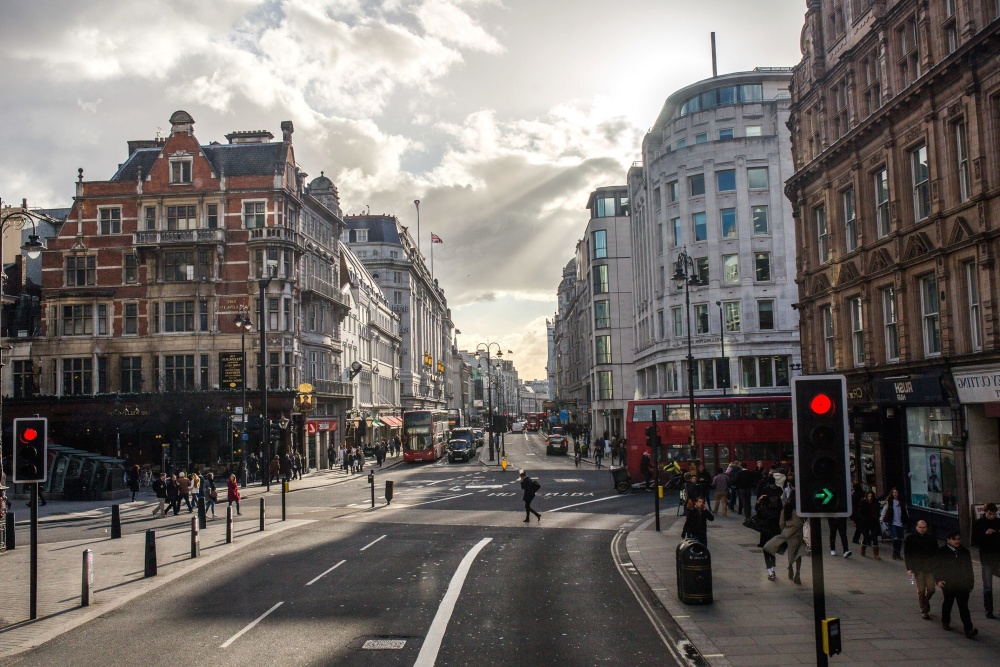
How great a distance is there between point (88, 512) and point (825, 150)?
98.5ft

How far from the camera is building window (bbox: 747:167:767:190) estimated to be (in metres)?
58.4

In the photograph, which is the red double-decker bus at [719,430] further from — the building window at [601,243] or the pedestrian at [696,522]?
the building window at [601,243]

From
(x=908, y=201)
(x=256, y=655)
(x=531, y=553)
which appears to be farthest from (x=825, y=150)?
(x=256, y=655)

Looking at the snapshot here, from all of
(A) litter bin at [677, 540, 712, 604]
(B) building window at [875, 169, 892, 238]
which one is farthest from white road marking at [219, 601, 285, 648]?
(B) building window at [875, 169, 892, 238]

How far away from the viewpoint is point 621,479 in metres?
38.7

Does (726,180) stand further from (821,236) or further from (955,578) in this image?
(955,578)

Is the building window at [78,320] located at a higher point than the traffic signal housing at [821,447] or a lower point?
higher

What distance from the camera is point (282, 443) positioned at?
182 ft

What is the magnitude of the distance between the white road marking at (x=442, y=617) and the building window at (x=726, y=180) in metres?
44.3

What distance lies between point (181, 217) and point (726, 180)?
3725 cm

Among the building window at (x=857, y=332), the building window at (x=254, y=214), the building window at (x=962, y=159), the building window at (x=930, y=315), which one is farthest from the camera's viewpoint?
the building window at (x=254, y=214)

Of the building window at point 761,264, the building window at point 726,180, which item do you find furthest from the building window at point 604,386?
the building window at point 726,180

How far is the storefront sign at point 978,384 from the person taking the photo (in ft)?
62.8

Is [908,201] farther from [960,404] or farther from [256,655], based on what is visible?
[256,655]
